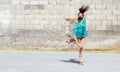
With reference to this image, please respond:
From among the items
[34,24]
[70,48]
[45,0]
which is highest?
[45,0]

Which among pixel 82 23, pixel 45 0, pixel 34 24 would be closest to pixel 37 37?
pixel 34 24

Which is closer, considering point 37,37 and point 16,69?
point 16,69

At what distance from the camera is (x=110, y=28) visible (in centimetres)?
1291

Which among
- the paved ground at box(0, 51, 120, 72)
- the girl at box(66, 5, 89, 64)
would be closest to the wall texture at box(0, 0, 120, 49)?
the paved ground at box(0, 51, 120, 72)

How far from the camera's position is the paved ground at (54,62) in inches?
347

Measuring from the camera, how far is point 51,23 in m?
13.1

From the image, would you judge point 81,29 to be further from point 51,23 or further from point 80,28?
point 51,23

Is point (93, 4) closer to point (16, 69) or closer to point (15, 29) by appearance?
point (15, 29)

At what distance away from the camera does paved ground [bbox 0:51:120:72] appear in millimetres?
8820

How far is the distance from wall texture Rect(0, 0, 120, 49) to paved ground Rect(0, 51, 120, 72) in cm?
141

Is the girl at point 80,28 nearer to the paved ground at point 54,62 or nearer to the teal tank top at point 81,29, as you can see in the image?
the teal tank top at point 81,29

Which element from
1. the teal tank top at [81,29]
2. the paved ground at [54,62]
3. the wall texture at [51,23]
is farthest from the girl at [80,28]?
the wall texture at [51,23]

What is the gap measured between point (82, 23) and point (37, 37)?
424 centimetres

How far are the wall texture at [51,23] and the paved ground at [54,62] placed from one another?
141 cm
